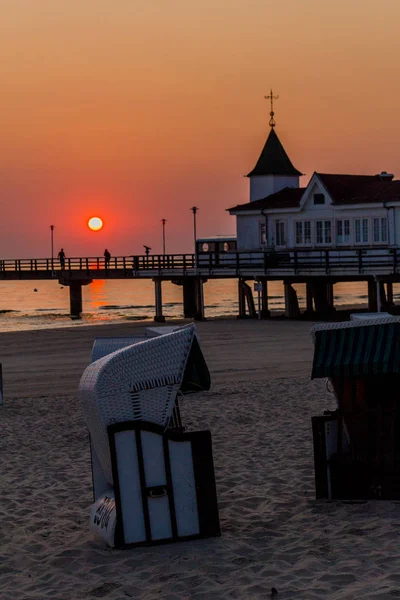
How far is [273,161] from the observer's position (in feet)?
185

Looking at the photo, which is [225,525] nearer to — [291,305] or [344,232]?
[344,232]

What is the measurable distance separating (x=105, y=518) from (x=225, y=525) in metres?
1.34

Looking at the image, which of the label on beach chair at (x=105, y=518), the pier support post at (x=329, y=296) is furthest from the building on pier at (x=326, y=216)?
the label on beach chair at (x=105, y=518)

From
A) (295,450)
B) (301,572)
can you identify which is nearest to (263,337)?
(295,450)

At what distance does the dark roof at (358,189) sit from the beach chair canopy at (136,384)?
122 ft

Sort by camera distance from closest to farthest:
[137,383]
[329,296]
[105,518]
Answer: [137,383], [105,518], [329,296]

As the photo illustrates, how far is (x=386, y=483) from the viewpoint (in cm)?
1118

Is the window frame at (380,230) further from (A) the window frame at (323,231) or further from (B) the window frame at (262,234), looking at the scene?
(B) the window frame at (262,234)

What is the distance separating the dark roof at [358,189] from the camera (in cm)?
4666

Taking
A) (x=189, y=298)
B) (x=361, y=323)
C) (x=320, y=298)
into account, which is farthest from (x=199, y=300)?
(x=361, y=323)

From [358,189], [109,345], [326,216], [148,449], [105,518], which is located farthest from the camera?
[358,189]

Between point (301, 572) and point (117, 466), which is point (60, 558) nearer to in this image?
point (117, 466)

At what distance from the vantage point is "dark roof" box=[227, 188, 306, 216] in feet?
165

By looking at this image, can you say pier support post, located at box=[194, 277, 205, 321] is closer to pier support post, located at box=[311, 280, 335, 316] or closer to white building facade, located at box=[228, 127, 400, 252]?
white building facade, located at box=[228, 127, 400, 252]
